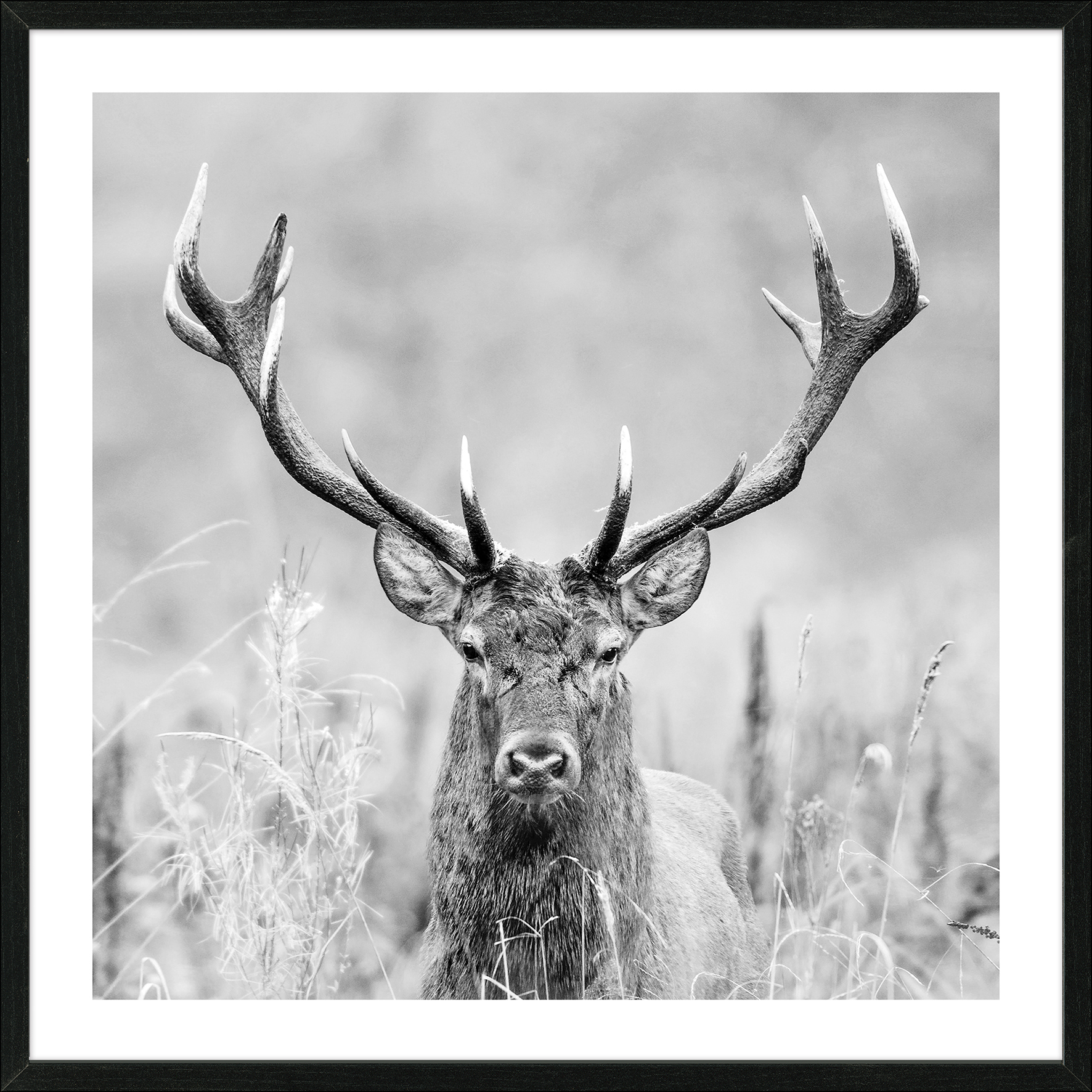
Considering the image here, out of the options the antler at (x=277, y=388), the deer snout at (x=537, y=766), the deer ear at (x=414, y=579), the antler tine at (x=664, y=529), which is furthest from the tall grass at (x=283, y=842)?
the antler tine at (x=664, y=529)

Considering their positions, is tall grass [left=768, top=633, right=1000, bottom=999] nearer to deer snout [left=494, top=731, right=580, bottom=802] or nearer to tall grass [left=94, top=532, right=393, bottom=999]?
deer snout [left=494, top=731, right=580, bottom=802]

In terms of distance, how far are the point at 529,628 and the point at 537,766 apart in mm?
529

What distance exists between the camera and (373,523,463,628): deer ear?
14.7ft

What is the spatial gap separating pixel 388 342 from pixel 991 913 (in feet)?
13.4

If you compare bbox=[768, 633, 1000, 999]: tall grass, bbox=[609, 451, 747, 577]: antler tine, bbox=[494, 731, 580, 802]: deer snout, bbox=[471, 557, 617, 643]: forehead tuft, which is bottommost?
bbox=[768, 633, 1000, 999]: tall grass

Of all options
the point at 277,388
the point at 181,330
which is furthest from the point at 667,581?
the point at 181,330

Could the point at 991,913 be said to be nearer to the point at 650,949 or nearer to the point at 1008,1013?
the point at 1008,1013

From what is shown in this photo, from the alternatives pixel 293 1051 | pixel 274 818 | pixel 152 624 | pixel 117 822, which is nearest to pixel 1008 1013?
pixel 293 1051

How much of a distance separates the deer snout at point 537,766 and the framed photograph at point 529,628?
1cm

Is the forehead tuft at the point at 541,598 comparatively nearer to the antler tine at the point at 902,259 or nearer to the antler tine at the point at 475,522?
the antler tine at the point at 475,522

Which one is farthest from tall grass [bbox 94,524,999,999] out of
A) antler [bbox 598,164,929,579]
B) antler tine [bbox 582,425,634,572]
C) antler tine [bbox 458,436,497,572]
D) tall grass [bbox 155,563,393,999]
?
antler tine [bbox 582,425,634,572]

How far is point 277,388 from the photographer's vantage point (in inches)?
188

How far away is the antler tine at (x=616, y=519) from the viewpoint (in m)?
4.15

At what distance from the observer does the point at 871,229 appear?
5.64 m
